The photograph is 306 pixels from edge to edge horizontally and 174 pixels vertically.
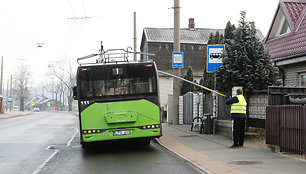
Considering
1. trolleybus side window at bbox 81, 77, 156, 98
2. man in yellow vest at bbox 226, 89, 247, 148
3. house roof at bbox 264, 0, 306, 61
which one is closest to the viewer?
man in yellow vest at bbox 226, 89, 247, 148

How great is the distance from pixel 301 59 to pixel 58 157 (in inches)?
401

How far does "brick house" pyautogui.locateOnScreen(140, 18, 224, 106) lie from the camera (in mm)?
52906

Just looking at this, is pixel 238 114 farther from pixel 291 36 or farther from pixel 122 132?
pixel 291 36

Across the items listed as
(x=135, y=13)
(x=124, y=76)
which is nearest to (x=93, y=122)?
(x=124, y=76)

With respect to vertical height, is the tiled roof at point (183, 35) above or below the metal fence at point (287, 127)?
above

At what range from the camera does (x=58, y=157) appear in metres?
11.4

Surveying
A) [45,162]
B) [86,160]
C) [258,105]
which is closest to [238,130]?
[258,105]

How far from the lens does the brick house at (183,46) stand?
52906 millimetres

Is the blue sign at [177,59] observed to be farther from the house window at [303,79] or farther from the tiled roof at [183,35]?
the tiled roof at [183,35]

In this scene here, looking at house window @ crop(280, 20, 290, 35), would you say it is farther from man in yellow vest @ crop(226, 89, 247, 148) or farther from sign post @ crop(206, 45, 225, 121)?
man in yellow vest @ crop(226, 89, 247, 148)

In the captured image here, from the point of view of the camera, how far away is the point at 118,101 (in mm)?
12086

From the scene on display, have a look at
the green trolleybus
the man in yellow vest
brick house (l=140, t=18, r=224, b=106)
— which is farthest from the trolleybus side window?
brick house (l=140, t=18, r=224, b=106)

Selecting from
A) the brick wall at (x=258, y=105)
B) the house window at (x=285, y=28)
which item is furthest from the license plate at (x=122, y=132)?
the house window at (x=285, y=28)

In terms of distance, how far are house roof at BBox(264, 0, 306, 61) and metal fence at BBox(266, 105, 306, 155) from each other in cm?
608
